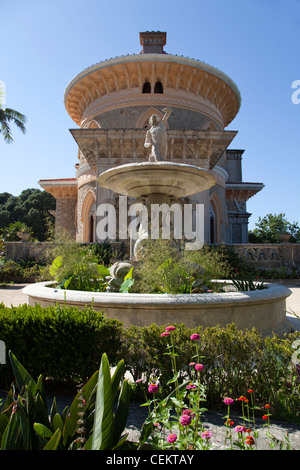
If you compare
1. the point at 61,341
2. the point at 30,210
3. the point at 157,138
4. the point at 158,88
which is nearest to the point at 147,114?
the point at 158,88

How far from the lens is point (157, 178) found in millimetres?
6609

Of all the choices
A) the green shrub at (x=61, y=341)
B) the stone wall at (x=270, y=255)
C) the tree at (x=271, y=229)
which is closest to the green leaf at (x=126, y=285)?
the green shrub at (x=61, y=341)

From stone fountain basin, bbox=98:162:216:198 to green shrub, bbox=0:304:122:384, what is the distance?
3.72 meters

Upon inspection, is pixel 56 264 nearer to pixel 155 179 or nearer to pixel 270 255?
pixel 155 179

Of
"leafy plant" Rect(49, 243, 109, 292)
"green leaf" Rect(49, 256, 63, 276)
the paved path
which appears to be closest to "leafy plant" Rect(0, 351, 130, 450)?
"leafy plant" Rect(49, 243, 109, 292)

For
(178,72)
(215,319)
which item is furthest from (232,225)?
(215,319)

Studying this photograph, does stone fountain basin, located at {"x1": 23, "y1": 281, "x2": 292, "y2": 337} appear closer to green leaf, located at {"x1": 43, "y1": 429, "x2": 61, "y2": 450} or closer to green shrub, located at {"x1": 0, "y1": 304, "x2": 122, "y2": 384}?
green shrub, located at {"x1": 0, "y1": 304, "x2": 122, "y2": 384}

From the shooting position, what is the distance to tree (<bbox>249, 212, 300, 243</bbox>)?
125 feet

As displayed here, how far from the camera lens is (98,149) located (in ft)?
59.9

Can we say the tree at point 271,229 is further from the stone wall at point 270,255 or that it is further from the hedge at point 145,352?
the hedge at point 145,352

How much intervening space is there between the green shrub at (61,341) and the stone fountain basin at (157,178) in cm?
372

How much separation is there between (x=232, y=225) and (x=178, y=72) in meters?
12.5

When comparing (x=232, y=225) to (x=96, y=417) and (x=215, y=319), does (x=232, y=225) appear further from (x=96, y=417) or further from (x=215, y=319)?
(x=96, y=417)

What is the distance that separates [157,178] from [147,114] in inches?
588
